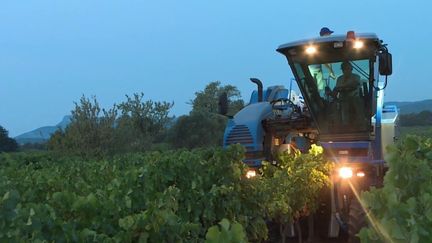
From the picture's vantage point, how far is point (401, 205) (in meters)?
2.91

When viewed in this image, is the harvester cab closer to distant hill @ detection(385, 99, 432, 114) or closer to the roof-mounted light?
the roof-mounted light

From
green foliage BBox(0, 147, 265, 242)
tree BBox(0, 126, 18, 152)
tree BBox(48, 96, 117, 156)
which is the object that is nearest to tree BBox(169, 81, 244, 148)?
tree BBox(0, 126, 18, 152)

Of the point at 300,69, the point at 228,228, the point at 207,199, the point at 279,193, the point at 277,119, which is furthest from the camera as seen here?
the point at 277,119

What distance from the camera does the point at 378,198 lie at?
10.6 ft

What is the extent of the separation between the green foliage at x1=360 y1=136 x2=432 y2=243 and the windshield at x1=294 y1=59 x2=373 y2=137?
12.9 ft

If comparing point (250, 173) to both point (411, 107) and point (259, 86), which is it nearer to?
point (259, 86)

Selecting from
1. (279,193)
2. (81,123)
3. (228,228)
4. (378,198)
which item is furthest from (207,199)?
(81,123)

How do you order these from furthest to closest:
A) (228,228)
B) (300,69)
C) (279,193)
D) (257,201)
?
(300,69)
(279,193)
(257,201)
(228,228)

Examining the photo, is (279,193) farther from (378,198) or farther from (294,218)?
(378,198)

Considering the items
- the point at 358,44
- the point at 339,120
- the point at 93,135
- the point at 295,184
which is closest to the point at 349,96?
the point at 339,120

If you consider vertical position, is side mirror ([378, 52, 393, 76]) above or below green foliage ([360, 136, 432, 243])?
above

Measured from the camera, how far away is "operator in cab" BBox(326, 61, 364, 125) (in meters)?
8.55

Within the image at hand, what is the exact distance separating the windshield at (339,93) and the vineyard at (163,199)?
530 mm

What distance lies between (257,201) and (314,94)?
9.78 ft
